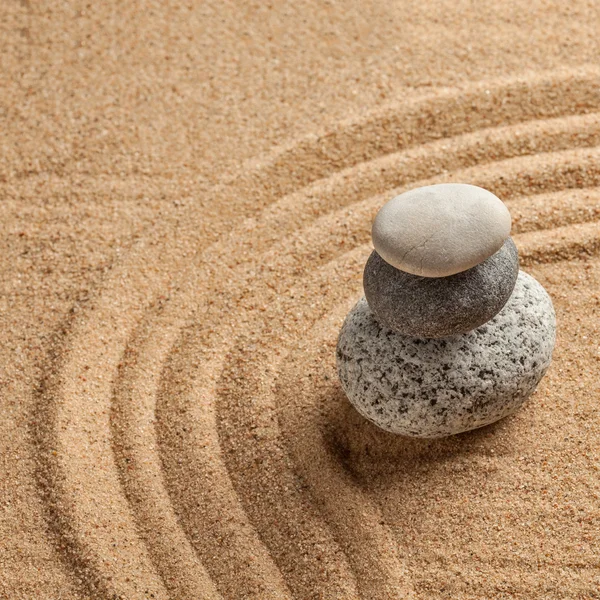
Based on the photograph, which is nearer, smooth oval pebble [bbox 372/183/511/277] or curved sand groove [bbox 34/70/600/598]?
smooth oval pebble [bbox 372/183/511/277]

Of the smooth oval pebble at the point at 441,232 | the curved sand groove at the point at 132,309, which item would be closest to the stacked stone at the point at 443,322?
the smooth oval pebble at the point at 441,232

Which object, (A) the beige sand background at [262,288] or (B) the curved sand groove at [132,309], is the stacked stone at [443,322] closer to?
(A) the beige sand background at [262,288]

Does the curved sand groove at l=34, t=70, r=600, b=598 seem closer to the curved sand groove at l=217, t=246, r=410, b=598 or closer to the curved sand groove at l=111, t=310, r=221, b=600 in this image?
the curved sand groove at l=111, t=310, r=221, b=600

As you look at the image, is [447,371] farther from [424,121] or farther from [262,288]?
[424,121]

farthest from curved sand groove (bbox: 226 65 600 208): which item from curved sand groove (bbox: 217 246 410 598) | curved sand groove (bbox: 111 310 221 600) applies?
curved sand groove (bbox: 111 310 221 600)

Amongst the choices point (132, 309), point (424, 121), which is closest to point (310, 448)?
point (132, 309)

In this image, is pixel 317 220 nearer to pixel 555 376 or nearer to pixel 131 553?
pixel 555 376
